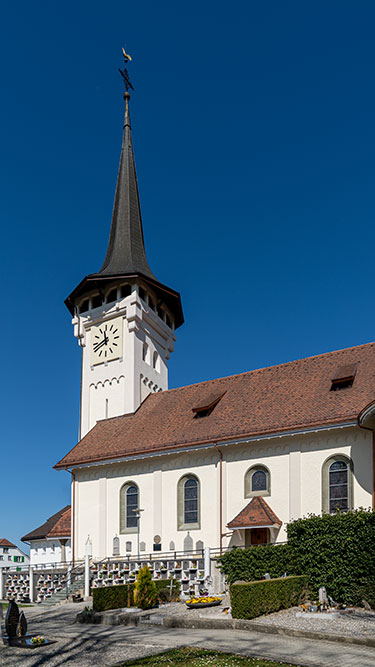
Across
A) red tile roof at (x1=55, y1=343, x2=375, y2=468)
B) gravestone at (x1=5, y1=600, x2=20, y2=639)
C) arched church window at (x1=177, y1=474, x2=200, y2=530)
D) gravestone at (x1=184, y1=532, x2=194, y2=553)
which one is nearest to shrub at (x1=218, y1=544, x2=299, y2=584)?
red tile roof at (x1=55, y1=343, x2=375, y2=468)

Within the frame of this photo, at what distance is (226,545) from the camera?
30109 mm

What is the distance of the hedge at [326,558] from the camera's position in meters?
22.1

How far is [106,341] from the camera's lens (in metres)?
43.2

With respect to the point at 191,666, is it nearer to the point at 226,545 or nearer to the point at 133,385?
the point at 226,545

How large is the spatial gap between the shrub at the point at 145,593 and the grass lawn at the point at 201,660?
9019 millimetres

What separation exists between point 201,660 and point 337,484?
15.5 m

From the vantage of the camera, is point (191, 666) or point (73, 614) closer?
point (191, 666)

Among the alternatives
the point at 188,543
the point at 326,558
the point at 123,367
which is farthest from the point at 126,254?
the point at 326,558

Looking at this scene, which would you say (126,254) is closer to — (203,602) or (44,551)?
(203,602)

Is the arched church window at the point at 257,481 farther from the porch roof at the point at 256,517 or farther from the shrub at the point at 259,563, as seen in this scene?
the shrub at the point at 259,563

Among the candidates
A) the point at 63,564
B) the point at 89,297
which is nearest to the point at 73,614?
the point at 63,564

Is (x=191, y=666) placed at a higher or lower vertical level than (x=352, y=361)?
lower

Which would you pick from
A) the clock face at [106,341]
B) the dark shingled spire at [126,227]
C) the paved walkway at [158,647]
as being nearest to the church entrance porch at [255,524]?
the paved walkway at [158,647]

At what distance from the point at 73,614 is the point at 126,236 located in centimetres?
2914
